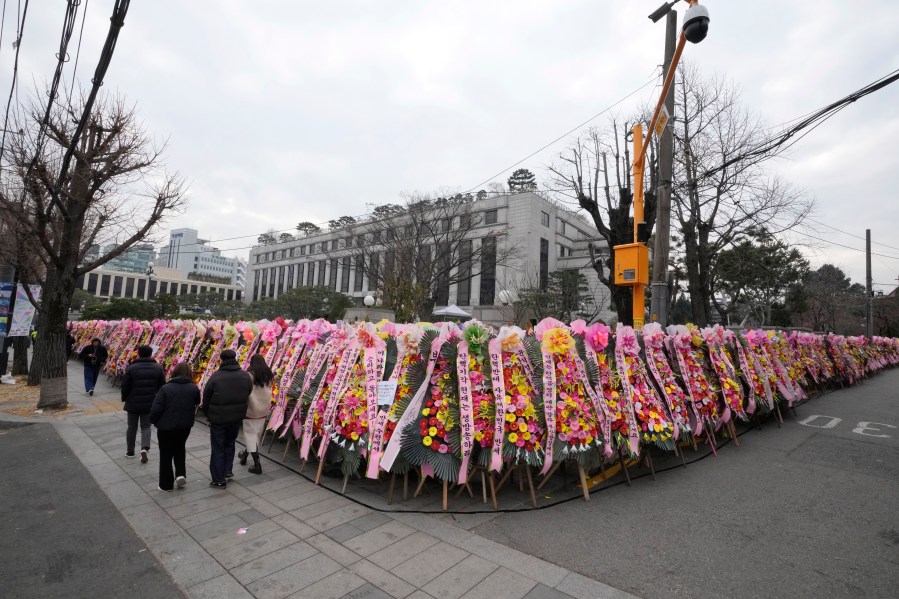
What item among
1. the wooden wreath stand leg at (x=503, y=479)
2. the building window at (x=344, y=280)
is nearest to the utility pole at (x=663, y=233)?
the wooden wreath stand leg at (x=503, y=479)

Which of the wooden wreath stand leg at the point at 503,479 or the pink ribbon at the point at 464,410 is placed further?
the wooden wreath stand leg at the point at 503,479

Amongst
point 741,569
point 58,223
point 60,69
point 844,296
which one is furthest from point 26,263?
point 844,296

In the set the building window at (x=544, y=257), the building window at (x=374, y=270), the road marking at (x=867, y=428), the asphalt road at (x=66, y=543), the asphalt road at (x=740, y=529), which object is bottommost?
the asphalt road at (x=66, y=543)

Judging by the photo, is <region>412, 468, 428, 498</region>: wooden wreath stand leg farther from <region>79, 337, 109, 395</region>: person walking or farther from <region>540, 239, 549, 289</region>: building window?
<region>540, 239, 549, 289</region>: building window

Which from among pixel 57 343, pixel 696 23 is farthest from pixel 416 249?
pixel 696 23

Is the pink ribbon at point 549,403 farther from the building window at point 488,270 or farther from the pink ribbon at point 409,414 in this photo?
the building window at point 488,270

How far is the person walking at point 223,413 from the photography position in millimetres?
5020

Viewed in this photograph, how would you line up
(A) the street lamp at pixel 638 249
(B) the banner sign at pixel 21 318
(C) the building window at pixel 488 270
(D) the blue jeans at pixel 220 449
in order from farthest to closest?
(C) the building window at pixel 488 270, (B) the banner sign at pixel 21 318, (A) the street lamp at pixel 638 249, (D) the blue jeans at pixel 220 449

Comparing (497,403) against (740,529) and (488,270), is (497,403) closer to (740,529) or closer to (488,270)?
(740,529)

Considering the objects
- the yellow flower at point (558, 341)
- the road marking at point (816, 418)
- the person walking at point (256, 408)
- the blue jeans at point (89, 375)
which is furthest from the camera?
the blue jeans at point (89, 375)

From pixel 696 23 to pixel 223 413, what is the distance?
739cm

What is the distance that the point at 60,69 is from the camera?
21.9ft

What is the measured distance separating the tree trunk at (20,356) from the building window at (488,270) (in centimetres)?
2768

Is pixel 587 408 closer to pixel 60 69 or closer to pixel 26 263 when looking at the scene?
pixel 60 69
